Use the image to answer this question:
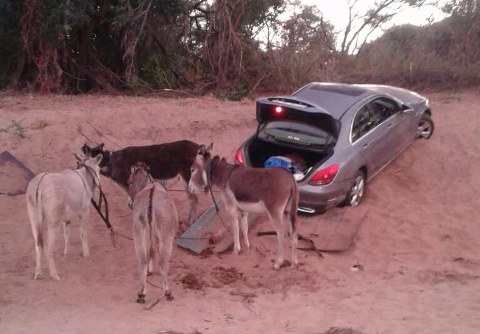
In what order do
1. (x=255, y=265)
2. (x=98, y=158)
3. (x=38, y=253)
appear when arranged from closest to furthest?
1. (x=38, y=253)
2. (x=255, y=265)
3. (x=98, y=158)

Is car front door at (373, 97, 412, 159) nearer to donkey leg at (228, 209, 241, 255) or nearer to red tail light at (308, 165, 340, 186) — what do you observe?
red tail light at (308, 165, 340, 186)

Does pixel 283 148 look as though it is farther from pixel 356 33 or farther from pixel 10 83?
pixel 356 33

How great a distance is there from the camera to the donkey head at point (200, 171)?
8031 mm

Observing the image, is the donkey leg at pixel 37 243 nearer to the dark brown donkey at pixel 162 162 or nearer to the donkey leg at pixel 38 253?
the donkey leg at pixel 38 253

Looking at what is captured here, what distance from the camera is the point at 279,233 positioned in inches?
286

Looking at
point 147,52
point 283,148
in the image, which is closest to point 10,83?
point 147,52

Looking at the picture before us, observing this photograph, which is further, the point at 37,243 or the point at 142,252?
the point at 37,243

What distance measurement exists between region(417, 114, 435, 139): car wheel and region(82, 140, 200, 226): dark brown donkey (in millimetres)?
5618

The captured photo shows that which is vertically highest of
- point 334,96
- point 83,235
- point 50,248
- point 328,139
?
point 334,96

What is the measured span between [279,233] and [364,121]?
317 centimetres

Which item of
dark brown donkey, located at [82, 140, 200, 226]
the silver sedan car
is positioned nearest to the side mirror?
the silver sedan car

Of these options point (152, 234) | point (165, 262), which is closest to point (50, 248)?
point (152, 234)

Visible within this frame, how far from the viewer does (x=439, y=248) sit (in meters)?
7.91

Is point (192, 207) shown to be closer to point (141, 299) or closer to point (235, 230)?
point (235, 230)
